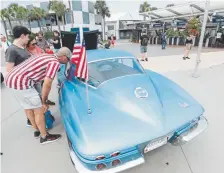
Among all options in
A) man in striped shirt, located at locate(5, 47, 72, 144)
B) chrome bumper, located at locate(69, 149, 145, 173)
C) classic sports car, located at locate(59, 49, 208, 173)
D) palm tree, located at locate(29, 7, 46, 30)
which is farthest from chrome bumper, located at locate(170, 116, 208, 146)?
palm tree, located at locate(29, 7, 46, 30)

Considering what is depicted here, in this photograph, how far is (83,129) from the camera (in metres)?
1.78

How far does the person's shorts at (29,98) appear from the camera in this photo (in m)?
2.33

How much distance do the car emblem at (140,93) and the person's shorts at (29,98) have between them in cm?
143

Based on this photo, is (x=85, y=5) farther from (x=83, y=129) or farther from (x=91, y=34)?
(x=83, y=129)

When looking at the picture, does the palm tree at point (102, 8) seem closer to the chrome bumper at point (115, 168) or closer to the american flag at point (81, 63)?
the american flag at point (81, 63)

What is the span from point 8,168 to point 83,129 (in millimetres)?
1364

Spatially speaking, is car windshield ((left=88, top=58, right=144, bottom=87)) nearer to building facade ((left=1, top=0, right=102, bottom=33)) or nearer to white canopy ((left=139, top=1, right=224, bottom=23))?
white canopy ((left=139, top=1, right=224, bottom=23))

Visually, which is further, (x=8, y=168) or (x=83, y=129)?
(x=8, y=168)

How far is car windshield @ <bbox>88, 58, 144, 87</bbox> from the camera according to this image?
8.30ft

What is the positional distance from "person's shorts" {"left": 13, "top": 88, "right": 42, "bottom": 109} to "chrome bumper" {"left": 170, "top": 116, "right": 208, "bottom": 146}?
6.33ft

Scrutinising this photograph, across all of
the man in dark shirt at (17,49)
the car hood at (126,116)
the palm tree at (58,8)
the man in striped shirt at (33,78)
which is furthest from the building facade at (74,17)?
the car hood at (126,116)

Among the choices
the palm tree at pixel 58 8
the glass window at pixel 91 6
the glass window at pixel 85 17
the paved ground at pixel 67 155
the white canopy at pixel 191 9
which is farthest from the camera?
the glass window at pixel 91 6

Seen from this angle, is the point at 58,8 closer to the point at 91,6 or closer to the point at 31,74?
the point at 91,6

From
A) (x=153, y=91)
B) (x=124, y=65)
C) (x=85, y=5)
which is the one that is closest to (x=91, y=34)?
(x=124, y=65)
